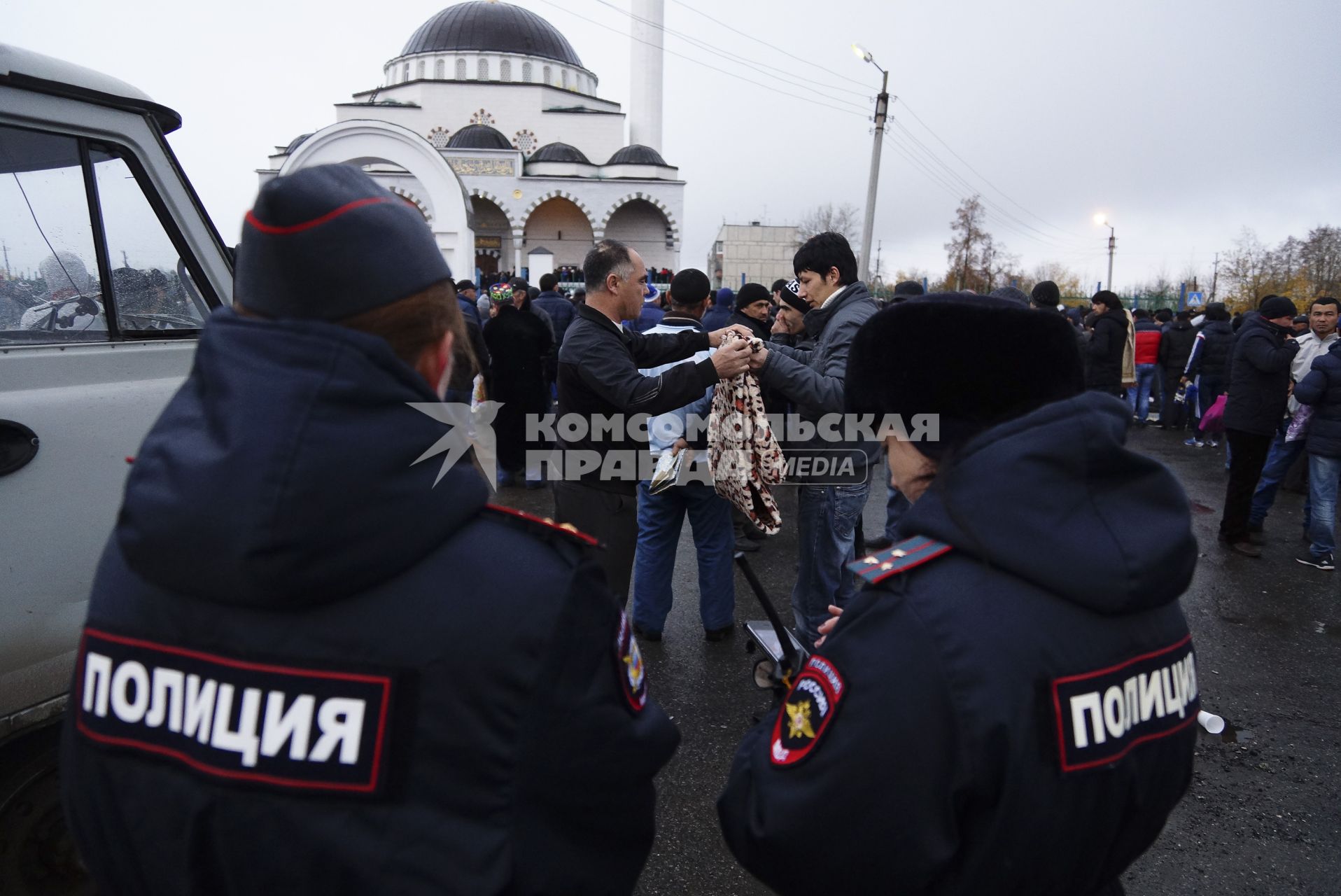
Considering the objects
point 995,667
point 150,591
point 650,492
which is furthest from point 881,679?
point 650,492

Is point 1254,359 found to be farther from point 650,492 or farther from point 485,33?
point 485,33

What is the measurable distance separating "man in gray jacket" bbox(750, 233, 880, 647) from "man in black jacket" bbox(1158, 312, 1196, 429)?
32.0 feet

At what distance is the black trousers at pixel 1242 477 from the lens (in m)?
6.21

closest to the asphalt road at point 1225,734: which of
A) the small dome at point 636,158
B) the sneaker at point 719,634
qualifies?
the sneaker at point 719,634

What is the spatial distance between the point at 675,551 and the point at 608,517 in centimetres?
71

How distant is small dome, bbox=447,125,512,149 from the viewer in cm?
4259

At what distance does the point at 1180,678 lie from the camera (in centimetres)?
132

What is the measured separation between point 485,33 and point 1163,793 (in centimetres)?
5757

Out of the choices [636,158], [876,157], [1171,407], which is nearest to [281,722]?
[1171,407]

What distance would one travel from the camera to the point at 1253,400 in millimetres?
6113

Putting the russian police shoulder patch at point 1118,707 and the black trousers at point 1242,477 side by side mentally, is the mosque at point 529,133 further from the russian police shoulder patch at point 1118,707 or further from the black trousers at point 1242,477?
the russian police shoulder patch at point 1118,707

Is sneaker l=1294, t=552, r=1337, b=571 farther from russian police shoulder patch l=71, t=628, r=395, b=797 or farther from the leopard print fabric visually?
russian police shoulder patch l=71, t=628, r=395, b=797

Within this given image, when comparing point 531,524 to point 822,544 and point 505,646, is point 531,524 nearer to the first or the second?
point 505,646

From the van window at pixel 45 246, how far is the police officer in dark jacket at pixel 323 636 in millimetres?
1728
